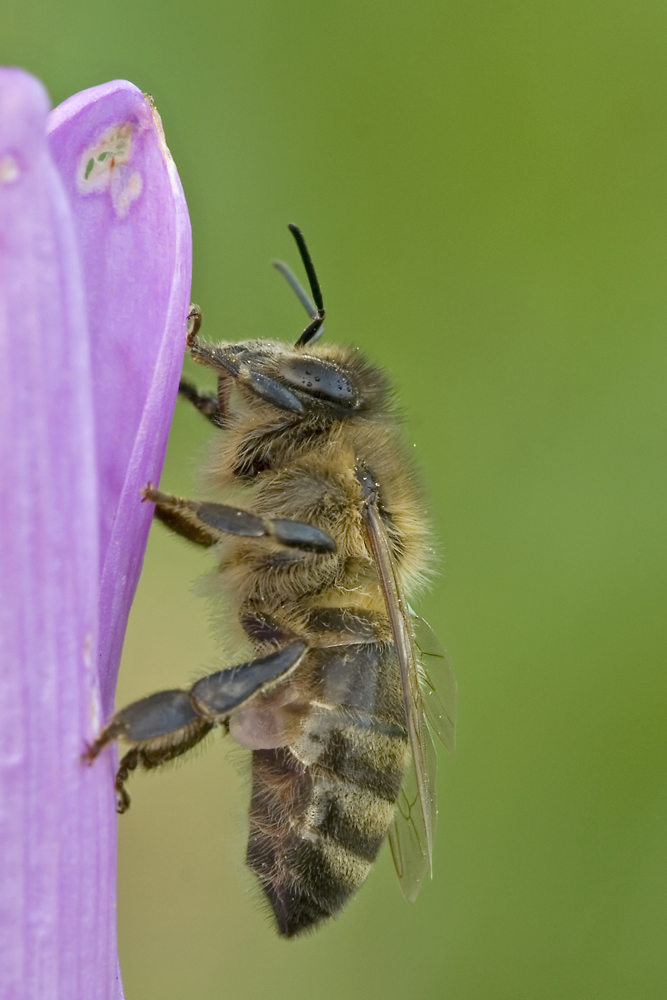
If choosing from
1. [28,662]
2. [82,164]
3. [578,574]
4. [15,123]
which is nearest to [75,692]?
[28,662]

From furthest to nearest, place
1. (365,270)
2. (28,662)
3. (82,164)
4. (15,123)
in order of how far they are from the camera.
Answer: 1. (365,270)
2. (82,164)
3. (28,662)
4. (15,123)

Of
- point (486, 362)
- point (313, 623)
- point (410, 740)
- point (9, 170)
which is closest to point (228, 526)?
point (313, 623)

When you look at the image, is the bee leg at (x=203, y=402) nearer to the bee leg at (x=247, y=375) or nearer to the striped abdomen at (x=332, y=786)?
the bee leg at (x=247, y=375)

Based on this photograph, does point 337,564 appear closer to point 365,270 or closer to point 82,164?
point 82,164

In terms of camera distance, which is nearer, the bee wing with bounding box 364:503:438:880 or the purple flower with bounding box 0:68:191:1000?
the purple flower with bounding box 0:68:191:1000

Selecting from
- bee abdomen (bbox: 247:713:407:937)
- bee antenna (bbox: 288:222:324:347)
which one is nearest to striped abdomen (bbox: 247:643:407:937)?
bee abdomen (bbox: 247:713:407:937)

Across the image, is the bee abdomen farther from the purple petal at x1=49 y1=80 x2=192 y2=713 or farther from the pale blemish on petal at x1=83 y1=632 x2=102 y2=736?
the pale blemish on petal at x1=83 y1=632 x2=102 y2=736

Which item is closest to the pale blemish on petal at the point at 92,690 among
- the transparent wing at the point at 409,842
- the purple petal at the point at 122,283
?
the purple petal at the point at 122,283
